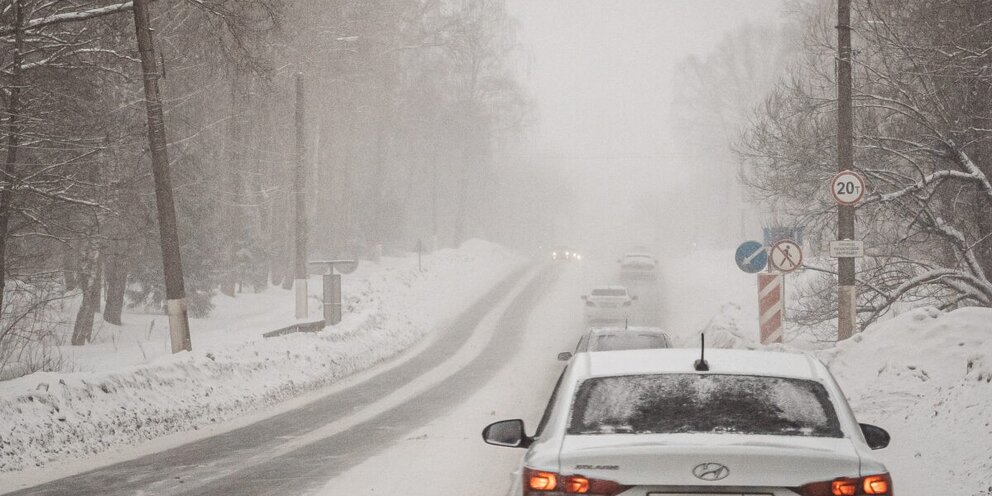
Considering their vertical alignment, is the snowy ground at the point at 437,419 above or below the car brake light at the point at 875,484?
below

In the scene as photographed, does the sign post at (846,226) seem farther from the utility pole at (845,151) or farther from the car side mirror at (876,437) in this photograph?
the car side mirror at (876,437)

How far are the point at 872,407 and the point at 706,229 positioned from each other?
109 m

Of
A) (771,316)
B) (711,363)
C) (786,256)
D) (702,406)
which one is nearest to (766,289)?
(771,316)

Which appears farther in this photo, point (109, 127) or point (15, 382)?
point (109, 127)

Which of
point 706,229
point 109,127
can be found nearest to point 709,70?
point 706,229

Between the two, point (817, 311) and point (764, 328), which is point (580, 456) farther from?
point (817, 311)

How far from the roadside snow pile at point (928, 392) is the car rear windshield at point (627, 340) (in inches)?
110

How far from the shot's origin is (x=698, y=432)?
540 cm

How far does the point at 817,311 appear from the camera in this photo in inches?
941

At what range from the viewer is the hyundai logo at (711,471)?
16.1ft

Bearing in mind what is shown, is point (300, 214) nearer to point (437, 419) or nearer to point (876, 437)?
point (437, 419)

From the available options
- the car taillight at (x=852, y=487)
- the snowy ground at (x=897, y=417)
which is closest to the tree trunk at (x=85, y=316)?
the snowy ground at (x=897, y=417)

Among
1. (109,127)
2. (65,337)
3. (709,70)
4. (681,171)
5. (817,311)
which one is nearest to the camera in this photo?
(109,127)

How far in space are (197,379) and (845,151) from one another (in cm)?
1155
